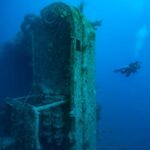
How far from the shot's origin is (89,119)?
682 cm

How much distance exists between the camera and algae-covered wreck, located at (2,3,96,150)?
5.94 meters

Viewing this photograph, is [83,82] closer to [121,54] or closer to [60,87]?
[60,87]

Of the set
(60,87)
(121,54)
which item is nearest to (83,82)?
(60,87)

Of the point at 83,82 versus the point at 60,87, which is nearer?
the point at 60,87

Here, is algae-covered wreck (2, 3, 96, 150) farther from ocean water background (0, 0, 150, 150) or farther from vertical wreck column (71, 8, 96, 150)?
ocean water background (0, 0, 150, 150)

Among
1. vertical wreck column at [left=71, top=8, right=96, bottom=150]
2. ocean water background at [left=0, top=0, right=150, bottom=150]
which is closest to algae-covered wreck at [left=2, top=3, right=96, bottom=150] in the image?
vertical wreck column at [left=71, top=8, right=96, bottom=150]

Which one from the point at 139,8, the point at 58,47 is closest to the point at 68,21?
the point at 58,47

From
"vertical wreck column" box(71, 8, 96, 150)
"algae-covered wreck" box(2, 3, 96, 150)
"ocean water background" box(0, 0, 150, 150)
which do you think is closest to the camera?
"algae-covered wreck" box(2, 3, 96, 150)

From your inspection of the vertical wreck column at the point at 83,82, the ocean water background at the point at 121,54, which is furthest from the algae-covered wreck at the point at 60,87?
the ocean water background at the point at 121,54

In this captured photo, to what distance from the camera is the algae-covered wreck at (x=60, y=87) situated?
5.94 m

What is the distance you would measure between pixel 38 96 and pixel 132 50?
6783 centimetres

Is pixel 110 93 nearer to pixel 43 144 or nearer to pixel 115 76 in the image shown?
pixel 115 76

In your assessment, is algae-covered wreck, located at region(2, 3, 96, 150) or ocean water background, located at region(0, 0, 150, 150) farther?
ocean water background, located at region(0, 0, 150, 150)

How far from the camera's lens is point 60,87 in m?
6.20
